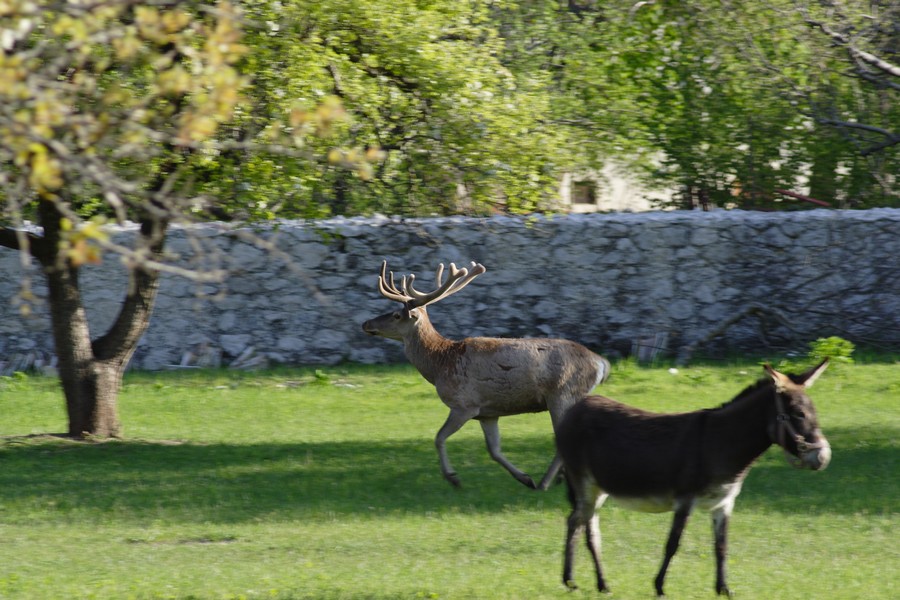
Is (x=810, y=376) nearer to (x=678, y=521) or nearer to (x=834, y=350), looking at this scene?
(x=678, y=521)

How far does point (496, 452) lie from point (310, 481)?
1.89 m

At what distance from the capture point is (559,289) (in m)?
17.6

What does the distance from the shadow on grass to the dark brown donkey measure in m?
2.99

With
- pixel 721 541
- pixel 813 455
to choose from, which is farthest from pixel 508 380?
pixel 813 455

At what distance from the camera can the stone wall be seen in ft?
57.1

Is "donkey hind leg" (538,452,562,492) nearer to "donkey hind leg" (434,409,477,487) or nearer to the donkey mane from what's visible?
"donkey hind leg" (434,409,477,487)

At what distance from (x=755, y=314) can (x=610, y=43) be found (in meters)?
7.11

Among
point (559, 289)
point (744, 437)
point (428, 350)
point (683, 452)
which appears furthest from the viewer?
point (559, 289)

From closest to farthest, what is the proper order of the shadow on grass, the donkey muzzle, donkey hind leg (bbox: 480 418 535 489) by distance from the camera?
the donkey muzzle, the shadow on grass, donkey hind leg (bbox: 480 418 535 489)

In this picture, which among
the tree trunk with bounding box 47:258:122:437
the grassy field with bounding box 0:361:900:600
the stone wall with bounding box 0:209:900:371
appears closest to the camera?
the grassy field with bounding box 0:361:900:600

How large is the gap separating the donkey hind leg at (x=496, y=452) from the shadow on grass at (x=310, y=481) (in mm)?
144

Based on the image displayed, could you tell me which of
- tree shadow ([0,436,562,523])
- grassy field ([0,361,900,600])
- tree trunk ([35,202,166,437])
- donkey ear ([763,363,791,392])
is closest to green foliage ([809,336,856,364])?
grassy field ([0,361,900,600])

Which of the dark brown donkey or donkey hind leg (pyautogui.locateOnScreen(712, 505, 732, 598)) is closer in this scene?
the dark brown donkey

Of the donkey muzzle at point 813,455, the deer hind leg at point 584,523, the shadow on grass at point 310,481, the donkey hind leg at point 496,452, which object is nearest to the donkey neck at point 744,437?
the donkey muzzle at point 813,455
